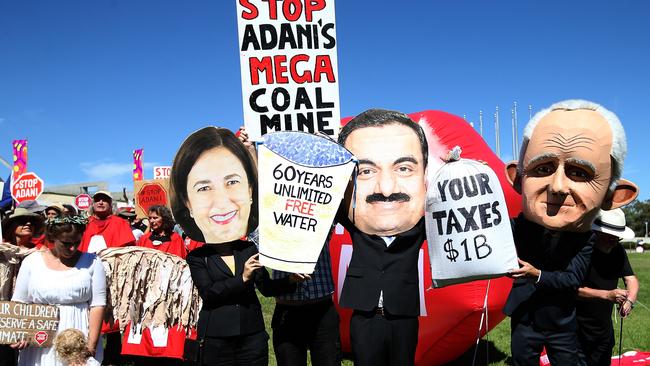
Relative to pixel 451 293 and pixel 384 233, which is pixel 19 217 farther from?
pixel 451 293

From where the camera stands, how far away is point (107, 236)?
6.15 m

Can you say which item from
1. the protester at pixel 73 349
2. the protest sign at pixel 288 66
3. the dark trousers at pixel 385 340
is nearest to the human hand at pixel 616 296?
the dark trousers at pixel 385 340

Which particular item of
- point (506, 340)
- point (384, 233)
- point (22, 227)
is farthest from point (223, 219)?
point (506, 340)

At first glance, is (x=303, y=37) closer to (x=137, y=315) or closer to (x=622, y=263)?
(x=137, y=315)

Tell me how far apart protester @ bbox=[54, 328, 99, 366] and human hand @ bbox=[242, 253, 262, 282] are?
1.06m

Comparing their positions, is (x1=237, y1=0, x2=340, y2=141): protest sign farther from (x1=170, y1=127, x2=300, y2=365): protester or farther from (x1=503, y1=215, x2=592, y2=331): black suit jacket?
(x1=503, y1=215, x2=592, y2=331): black suit jacket

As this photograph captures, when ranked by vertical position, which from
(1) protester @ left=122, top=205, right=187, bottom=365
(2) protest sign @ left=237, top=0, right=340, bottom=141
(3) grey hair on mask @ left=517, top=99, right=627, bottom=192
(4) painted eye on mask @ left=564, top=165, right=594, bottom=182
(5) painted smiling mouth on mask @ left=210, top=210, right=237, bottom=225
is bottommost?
(1) protester @ left=122, top=205, right=187, bottom=365

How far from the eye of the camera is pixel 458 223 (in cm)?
309

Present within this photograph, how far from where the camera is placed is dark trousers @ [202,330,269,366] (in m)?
3.32

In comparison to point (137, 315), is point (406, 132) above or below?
above

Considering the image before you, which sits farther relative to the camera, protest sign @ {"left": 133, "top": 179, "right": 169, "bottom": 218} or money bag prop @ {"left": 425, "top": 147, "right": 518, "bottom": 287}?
protest sign @ {"left": 133, "top": 179, "right": 169, "bottom": 218}

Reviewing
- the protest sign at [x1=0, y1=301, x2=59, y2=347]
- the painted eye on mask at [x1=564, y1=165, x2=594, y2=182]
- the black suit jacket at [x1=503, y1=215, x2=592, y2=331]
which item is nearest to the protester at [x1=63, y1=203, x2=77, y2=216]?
the protest sign at [x1=0, y1=301, x2=59, y2=347]

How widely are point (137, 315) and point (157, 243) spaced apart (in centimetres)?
132

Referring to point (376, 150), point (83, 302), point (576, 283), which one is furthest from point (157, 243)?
point (576, 283)
